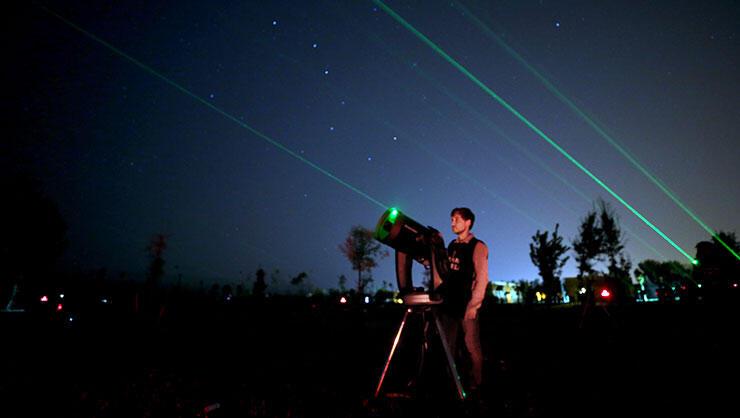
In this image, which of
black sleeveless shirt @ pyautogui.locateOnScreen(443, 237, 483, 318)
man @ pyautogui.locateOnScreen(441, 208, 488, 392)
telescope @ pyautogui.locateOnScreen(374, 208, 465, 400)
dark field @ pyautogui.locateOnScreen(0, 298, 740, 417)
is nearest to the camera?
telescope @ pyautogui.locateOnScreen(374, 208, 465, 400)

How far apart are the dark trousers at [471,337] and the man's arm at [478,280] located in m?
0.12

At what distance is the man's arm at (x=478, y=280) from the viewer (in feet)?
13.1

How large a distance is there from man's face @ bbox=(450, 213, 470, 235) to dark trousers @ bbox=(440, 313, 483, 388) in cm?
111

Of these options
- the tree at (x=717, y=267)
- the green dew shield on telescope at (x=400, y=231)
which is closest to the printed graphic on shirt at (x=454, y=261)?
the green dew shield on telescope at (x=400, y=231)

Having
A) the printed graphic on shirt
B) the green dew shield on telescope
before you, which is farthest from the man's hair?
the green dew shield on telescope

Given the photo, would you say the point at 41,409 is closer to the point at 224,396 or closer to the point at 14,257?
the point at 224,396

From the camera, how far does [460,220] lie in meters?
4.55

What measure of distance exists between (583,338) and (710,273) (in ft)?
15.1

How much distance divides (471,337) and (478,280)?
26.3 inches

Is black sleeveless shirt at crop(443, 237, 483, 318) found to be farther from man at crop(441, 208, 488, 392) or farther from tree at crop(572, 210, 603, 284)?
tree at crop(572, 210, 603, 284)

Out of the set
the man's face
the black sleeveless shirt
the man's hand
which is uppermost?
the man's face

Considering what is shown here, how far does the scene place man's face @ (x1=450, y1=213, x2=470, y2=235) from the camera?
4535 millimetres

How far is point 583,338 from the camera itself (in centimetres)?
936

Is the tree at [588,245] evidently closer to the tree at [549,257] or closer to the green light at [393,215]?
A: the tree at [549,257]
